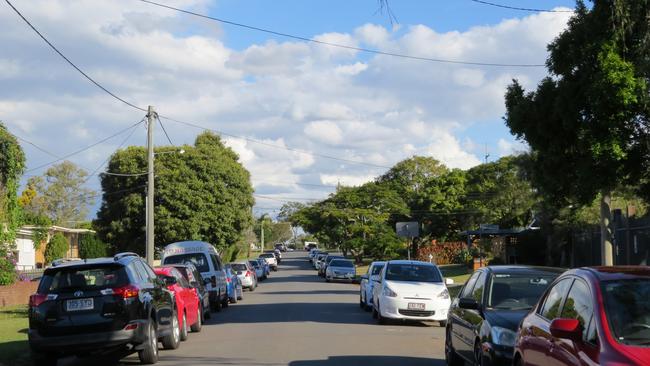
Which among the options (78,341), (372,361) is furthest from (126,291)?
(372,361)

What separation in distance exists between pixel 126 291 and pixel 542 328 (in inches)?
264

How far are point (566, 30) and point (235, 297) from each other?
15.8 m

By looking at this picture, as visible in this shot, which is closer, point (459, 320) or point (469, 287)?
point (459, 320)

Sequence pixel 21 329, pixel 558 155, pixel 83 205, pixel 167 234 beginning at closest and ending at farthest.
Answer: pixel 21 329 < pixel 558 155 < pixel 167 234 < pixel 83 205

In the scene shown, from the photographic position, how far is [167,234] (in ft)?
148

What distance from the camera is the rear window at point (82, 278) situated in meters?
11.8

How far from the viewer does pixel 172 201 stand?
44.9 meters

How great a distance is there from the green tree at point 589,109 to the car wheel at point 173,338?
9225mm

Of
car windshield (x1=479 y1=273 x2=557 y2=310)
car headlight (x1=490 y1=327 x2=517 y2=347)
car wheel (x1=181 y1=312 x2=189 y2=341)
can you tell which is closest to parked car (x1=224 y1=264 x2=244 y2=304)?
car wheel (x1=181 y1=312 x2=189 y2=341)

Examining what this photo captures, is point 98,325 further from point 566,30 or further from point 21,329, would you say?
point 566,30

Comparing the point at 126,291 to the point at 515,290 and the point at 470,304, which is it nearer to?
the point at 470,304

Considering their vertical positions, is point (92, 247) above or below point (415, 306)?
above

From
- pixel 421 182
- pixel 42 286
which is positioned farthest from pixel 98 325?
pixel 421 182

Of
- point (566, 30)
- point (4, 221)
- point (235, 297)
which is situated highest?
point (566, 30)
